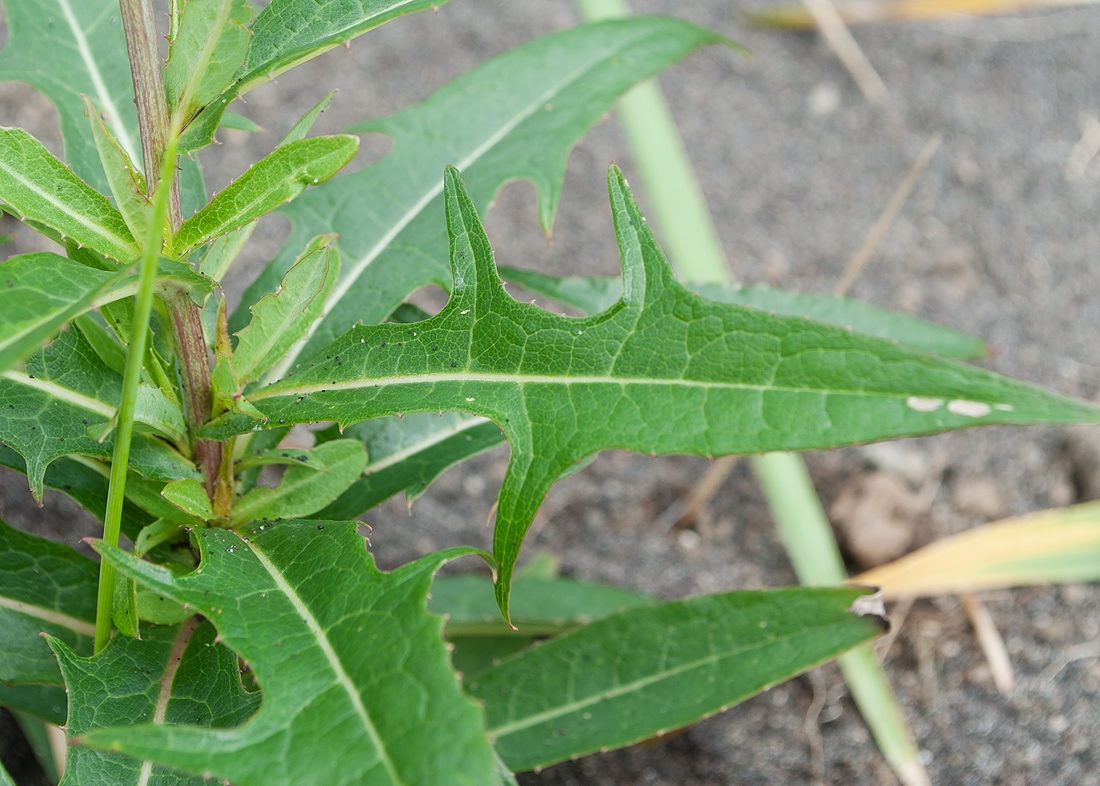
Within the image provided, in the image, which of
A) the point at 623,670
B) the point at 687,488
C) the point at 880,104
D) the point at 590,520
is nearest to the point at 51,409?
the point at 623,670

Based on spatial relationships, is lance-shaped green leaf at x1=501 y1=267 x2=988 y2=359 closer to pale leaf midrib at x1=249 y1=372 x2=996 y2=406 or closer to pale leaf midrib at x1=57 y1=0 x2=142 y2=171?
pale leaf midrib at x1=249 y1=372 x2=996 y2=406

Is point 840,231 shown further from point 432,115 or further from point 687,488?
point 432,115

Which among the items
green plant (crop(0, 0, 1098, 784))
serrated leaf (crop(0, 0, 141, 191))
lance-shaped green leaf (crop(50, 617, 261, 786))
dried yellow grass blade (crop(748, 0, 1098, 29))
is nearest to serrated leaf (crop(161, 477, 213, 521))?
green plant (crop(0, 0, 1098, 784))

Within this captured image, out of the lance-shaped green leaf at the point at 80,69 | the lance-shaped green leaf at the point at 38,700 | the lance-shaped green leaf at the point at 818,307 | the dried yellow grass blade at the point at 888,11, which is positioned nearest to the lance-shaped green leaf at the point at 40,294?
the lance-shaped green leaf at the point at 80,69

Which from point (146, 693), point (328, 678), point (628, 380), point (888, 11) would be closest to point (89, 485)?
point (146, 693)

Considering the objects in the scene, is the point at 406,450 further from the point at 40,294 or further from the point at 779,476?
the point at 779,476

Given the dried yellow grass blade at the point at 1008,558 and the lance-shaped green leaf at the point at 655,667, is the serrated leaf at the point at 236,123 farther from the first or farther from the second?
the dried yellow grass blade at the point at 1008,558
